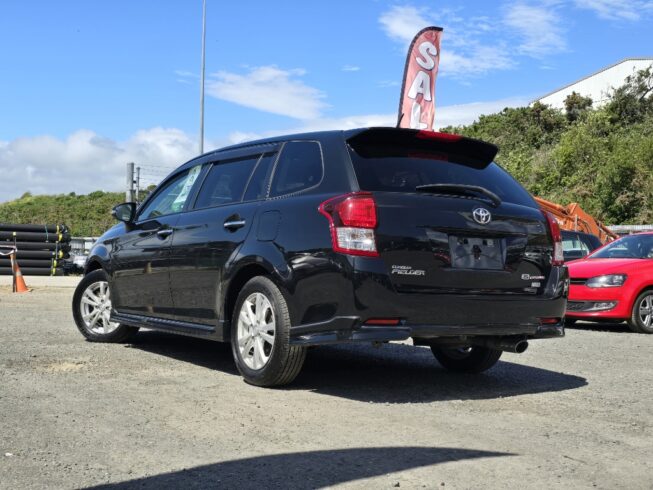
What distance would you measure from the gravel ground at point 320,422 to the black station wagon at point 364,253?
0.47m

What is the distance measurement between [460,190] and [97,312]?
4.36 metres

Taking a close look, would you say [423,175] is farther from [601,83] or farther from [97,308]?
[601,83]

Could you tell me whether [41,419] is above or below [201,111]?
below

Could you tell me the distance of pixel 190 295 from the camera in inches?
261

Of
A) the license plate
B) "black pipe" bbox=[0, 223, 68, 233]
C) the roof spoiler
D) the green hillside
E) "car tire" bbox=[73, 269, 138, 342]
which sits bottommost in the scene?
"car tire" bbox=[73, 269, 138, 342]

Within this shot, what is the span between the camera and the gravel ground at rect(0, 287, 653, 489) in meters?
3.67

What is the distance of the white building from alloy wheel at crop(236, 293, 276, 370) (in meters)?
56.9

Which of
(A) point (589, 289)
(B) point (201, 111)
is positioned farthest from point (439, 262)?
(B) point (201, 111)

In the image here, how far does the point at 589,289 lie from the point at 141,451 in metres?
9.01

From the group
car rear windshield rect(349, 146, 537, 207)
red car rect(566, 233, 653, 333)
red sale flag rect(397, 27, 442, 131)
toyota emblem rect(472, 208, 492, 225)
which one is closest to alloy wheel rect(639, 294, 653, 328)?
red car rect(566, 233, 653, 333)

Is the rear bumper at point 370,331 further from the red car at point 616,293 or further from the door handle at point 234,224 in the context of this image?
the red car at point 616,293

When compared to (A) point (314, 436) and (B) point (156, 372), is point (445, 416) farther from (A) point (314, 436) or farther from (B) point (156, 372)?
(B) point (156, 372)

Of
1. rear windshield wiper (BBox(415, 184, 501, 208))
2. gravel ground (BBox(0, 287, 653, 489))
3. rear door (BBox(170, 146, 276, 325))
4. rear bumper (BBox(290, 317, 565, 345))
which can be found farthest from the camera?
rear door (BBox(170, 146, 276, 325))

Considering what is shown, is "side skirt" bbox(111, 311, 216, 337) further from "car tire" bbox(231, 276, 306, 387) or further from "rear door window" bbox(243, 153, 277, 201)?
"rear door window" bbox(243, 153, 277, 201)
